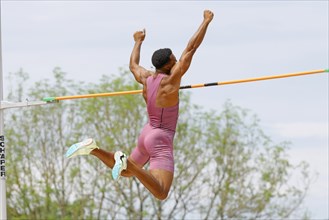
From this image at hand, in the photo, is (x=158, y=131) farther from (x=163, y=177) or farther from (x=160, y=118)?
(x=163, y=177)

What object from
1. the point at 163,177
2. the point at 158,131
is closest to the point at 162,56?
the point at 158,131

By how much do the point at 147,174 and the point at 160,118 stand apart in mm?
587

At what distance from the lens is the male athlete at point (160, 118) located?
28.6 ft

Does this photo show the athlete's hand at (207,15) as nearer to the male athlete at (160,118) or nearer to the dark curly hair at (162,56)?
the male athlete at (160,118)

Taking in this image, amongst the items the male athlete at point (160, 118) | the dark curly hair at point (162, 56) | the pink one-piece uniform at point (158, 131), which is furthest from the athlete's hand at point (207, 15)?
the pink one-piece uniform at point (158, 131)

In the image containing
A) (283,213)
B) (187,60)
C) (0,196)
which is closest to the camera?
(187,60)

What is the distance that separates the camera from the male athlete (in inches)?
343

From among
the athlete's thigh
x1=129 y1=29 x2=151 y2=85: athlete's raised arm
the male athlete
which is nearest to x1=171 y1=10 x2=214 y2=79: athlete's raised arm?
the male athlete

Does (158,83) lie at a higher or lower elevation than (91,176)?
higher

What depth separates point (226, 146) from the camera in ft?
69.6

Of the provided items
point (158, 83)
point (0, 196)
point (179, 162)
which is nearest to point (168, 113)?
point (158, 83)

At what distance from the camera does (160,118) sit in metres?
9.01

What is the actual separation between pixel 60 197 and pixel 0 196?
1029 cm

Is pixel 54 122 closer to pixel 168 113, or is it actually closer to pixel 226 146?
pixel 226 146
